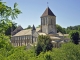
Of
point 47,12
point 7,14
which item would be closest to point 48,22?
point 47,12

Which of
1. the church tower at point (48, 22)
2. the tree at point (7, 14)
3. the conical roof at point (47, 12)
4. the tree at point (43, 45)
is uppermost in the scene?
the conical roof at point (47, 12)

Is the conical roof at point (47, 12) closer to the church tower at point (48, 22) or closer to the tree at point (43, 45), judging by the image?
the church tower at point (48, 22)

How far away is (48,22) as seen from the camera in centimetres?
6850

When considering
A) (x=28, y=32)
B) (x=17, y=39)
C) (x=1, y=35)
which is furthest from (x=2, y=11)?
(x=17, y=39)

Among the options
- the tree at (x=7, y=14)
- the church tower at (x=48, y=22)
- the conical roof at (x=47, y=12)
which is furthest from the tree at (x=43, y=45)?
the tree at (x=7, y=14)

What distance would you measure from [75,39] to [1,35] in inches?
2348

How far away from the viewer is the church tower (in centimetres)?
6840

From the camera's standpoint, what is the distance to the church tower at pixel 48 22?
6840cm

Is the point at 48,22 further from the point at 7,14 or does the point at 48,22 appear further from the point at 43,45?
the point at 7,14

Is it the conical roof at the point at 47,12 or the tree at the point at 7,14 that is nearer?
the tree at the point at 7,14

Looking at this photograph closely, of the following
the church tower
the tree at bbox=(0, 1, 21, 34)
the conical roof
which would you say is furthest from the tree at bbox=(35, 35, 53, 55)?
the tree at bbox=(0, 1, 21, 34)

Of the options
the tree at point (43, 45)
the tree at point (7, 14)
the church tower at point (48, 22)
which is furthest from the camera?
the church tower at point (48, 22)

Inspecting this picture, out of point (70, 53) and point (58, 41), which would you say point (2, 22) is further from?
point (58, 41)

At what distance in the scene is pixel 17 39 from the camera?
260 feet
